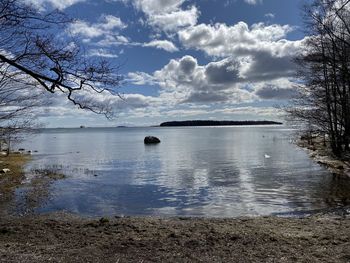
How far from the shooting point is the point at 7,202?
19.8 meters

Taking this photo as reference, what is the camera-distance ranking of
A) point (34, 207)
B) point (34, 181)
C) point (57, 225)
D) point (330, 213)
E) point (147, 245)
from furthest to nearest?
point (34, 181)
point (34, 207)
point (330, 213)
point (57, 225)
point (147, 245)

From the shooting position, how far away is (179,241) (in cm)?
1053

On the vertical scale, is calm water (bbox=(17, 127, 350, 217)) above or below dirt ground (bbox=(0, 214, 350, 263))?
below

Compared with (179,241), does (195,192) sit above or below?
below

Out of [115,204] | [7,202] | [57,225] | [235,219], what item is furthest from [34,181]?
[235,219]

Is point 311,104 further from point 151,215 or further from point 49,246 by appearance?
point 49,246

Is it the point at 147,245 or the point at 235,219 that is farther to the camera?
the point at 235,219

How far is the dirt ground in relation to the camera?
347 inches

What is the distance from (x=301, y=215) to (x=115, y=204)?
8.77 metres

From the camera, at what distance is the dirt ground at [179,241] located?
8820mm

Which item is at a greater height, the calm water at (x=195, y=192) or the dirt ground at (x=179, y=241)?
the dirt ground at (x=179, y=241)

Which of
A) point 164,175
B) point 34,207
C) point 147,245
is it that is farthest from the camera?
point 164,175

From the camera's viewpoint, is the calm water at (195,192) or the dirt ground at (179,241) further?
the calm water at (195,192)

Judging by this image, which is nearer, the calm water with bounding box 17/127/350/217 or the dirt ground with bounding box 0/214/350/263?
the dirt ground with bounding box 0/214/350/263
